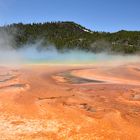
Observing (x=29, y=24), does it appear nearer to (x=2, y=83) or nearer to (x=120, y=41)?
(x=120, y=41)

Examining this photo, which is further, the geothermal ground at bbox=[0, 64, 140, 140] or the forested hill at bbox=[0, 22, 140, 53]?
the forested hill at bbox=[0, 22, 140, 53]

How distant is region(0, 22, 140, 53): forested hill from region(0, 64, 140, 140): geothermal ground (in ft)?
142

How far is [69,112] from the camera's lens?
34.3ft

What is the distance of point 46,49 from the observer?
2509 inches

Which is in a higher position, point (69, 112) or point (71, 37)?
point (71, 37)

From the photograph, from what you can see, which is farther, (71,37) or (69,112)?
(71,37)

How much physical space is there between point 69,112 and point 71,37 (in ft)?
218

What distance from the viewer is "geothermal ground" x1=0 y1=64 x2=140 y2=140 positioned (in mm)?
8570

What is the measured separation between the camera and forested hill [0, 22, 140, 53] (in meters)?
61.8

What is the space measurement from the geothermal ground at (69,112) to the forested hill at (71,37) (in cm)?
4335

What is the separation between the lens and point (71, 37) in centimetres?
7625

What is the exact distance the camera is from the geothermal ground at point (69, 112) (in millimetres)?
8570

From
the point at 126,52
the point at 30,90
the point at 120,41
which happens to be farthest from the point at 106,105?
the point at 120,41

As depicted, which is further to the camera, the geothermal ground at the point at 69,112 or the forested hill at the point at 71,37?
the forested hill at the point at 71,37
